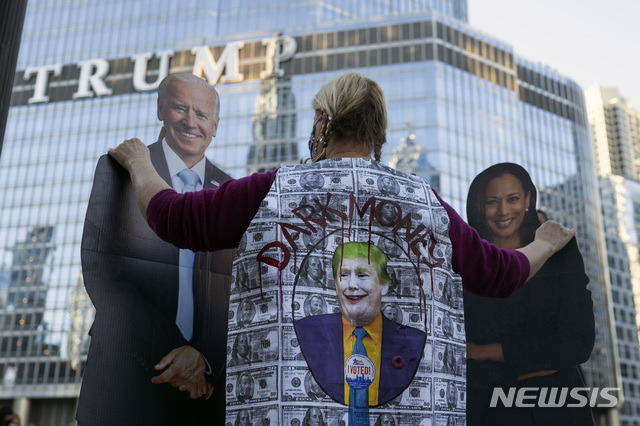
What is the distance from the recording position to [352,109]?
2.49m

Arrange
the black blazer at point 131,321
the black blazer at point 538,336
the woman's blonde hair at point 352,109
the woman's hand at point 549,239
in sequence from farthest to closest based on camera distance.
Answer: the black blazer at point 538,336 → the woman's hand at point 549,239 → the black blazer at point 131,321 → the woman's blonde hair at point 352,109

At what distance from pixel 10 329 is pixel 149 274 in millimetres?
59244

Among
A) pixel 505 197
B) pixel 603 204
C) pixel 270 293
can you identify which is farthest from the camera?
pixel 603 204

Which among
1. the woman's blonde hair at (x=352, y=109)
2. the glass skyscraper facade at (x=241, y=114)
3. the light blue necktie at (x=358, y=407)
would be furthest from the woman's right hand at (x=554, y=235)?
the glass skyscraper facade at (x=241, y=114)

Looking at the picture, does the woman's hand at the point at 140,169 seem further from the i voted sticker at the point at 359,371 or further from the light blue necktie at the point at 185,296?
the i voted sticker at the point at 359,371

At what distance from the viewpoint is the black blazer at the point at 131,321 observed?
2920 mm

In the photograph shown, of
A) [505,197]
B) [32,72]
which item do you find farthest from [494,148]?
[505,197]

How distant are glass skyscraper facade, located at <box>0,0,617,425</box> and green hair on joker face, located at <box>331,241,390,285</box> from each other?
45.8m

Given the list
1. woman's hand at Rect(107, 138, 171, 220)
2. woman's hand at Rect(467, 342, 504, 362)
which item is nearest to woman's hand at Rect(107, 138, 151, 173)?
woman's hand at Rect(107, 138, 171, 220)

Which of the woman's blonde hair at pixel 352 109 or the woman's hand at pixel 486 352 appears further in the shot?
the woman's hand at pixel 486 352

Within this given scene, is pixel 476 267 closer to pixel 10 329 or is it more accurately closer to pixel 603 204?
pixel 10 329

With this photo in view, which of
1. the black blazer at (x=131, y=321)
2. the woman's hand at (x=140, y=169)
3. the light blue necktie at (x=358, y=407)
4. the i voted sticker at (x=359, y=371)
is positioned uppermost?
the woman's hand at (x=140, y=169)

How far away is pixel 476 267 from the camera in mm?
2650

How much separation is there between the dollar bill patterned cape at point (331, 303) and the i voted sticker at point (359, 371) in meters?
0.03
